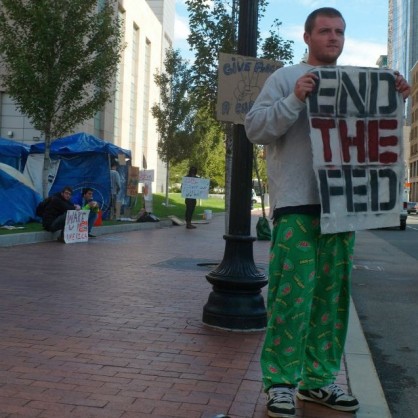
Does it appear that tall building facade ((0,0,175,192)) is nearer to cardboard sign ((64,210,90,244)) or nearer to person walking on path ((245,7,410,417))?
cardboard sign ((64,210,90,244))

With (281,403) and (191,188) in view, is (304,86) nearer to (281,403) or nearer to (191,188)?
(281,403)

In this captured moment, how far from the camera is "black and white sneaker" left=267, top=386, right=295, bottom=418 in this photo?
3.19m

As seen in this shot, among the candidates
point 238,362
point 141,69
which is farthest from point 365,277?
point 141,69

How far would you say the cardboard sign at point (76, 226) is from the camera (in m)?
13.8

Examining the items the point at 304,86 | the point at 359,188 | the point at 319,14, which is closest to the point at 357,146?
the point at 359,188

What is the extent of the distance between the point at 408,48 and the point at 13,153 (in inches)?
5537

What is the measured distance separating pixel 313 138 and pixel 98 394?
1.94 m

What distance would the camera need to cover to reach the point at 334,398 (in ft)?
11.5

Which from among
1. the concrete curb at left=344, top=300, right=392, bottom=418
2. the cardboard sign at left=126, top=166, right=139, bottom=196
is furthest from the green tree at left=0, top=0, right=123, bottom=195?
the concrete curb at left=344, top=300, right=392, bottom=418

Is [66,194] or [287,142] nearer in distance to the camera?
[287,142]

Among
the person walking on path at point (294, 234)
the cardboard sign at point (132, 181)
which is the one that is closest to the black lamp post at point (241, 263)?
the person walking on path at point (294, 234)

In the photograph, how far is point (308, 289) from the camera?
3225mm

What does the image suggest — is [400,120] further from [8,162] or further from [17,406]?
[8,162]

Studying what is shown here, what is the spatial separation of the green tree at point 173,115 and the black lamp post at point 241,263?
29.4m
